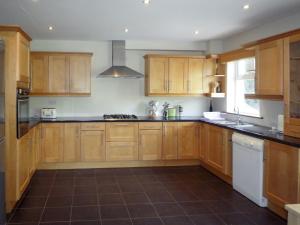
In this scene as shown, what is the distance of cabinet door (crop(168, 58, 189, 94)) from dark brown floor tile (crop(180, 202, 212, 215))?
297 cm

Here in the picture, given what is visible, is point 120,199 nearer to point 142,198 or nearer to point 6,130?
point 142,198

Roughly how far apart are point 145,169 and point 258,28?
10.3ft

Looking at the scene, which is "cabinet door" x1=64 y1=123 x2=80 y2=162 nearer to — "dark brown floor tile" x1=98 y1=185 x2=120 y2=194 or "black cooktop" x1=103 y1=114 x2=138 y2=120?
"black cooktop" x1=103 y1=114 x2=138 y2=120

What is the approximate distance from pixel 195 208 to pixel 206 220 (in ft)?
1.36

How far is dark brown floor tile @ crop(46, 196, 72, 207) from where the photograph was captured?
4.46 metres

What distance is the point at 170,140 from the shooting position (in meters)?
6.70

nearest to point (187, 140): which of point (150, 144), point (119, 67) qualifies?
point (150, 144)

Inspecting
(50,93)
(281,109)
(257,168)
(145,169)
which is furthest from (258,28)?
(50,93)

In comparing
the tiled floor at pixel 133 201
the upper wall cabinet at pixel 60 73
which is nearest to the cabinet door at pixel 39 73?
the upper wall cabinet at pixel 60 73

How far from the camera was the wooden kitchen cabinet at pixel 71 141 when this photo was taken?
641 centimetres

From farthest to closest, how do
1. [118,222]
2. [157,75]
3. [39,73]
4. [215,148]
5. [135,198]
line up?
1. [157,75]
2. [39,73]
3. [215,148]
4. [135,198]
5. [118,222]

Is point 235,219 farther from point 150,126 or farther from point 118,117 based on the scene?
point 118,117

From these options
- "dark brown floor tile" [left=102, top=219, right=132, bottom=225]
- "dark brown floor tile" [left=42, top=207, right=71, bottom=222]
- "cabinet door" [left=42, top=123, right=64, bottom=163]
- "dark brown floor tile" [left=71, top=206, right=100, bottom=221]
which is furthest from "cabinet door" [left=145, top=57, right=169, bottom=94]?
"dark brown floor tile" [left=102, top=219, right=132, bottom=225]

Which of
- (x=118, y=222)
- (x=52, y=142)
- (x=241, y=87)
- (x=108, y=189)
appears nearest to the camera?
(x=118, y=222)
